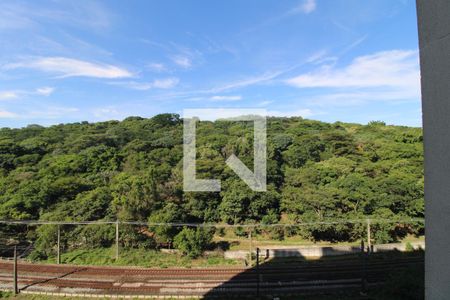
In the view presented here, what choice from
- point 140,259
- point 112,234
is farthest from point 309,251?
point 112,234

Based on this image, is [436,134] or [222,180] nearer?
[436,134]

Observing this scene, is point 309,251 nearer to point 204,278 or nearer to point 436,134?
point 204,278

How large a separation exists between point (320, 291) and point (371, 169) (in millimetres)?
13761

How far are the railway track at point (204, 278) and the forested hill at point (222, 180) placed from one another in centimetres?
284

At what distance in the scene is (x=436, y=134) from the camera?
1.22 metres

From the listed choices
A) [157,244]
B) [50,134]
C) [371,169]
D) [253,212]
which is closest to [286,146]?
[371,169]

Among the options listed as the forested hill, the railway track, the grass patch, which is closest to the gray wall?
the railway track

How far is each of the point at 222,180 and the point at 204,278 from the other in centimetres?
857

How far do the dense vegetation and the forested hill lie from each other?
62 millimetres

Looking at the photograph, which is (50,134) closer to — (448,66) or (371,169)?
(371,169)

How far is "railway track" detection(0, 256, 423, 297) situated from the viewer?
9.62m

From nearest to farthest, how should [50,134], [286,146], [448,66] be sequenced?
[448,66], [286,146], [50,134]

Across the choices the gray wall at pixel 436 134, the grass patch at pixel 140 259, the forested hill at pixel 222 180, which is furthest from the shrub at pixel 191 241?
the gray wall at pixel 436 134

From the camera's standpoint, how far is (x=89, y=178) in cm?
1992
